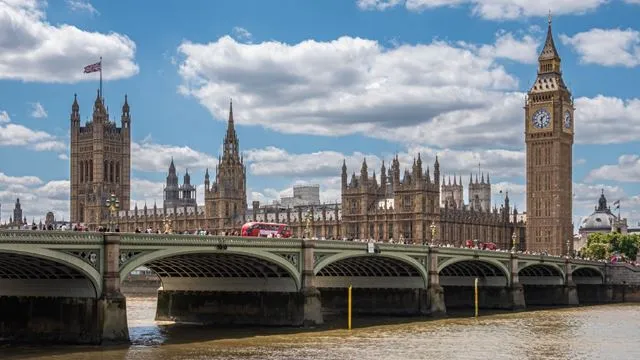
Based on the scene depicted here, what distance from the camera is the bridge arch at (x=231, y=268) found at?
67938 mm

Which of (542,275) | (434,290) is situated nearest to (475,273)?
(542,275)

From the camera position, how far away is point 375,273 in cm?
9338

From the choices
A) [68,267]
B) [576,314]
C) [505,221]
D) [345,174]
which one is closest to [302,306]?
[68,267]

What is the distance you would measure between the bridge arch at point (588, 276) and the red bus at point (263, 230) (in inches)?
1758

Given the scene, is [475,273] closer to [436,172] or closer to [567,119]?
[436,172]

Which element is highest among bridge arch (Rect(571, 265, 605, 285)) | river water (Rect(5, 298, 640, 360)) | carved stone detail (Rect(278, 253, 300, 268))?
carved stone detail (Rect(278, 253, 300, 268))

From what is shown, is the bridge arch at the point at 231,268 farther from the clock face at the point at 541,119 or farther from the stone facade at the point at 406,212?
the clock face at the point at 541,119

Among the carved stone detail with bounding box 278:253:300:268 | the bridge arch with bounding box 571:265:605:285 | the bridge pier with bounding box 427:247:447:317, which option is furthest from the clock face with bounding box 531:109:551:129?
the carved stone detail with bounding box 278:253:300:268

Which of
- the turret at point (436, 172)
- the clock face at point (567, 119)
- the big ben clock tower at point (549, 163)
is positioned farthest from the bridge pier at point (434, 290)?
the clock face at point (567, 119)

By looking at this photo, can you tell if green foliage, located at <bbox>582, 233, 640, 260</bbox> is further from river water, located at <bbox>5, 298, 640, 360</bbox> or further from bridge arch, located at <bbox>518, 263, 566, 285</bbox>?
river water, located at <bbox>5, 298, 640, 360</bbox>

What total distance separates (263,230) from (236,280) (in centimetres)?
2240

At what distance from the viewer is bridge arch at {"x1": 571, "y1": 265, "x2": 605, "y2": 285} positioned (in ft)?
433

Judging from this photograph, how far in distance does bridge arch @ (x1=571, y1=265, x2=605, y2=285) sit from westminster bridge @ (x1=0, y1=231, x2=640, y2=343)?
1185 centimetres

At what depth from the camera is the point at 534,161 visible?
183125mm
